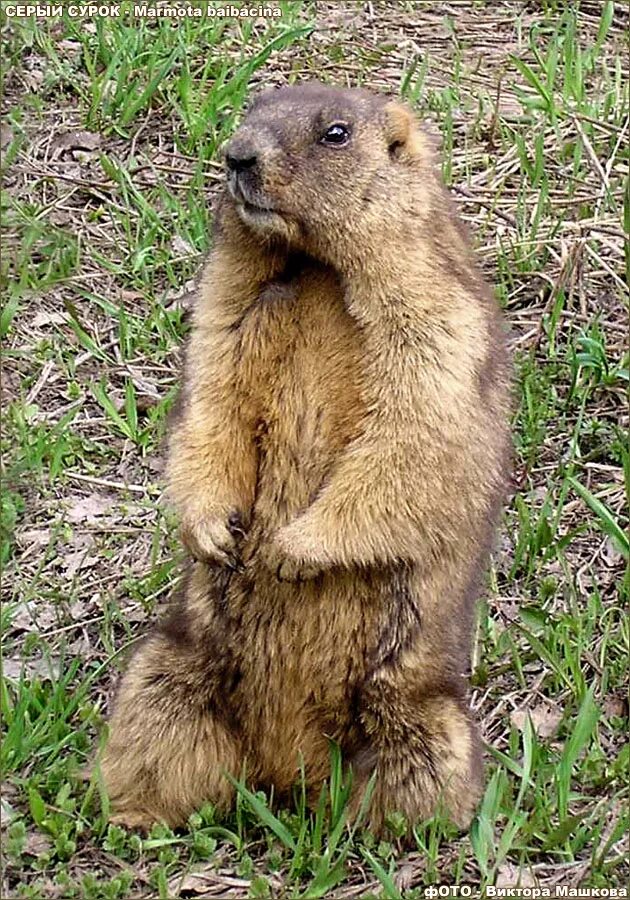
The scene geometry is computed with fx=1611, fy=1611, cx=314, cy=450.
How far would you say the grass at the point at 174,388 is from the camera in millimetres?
4703

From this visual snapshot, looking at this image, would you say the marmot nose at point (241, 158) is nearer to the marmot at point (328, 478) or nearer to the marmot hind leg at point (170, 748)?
the marmot at point (328, 478)

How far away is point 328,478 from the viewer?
15.2 ft

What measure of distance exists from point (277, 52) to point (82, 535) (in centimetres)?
301

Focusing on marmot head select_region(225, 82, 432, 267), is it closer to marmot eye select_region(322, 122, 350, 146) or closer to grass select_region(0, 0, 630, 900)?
marmot eye select_region(322, 122, 350, 146)

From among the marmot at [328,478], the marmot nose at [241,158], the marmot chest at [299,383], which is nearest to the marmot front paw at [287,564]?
the marmot at [328,478]

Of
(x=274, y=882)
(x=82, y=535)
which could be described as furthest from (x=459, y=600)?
(x=82, y=535)

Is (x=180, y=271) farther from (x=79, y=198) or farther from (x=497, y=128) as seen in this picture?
(x=497, y=128)

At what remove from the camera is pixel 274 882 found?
4.58m

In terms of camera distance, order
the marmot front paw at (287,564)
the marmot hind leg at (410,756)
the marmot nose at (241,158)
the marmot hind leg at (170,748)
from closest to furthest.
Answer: the marmot nose at (241,158)
the marmot front paw at (287,564)
the marmot hind leg at (410,756)
the marmot hind leg at (170,748)

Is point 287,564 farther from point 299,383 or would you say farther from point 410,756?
point 410,756

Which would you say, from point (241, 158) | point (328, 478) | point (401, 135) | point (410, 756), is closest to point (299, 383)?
point (328, 478)

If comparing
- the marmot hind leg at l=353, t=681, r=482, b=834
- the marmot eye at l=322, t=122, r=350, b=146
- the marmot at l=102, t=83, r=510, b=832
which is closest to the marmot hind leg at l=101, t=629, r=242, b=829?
the marmot at l=102, t=83, r=510, b=832

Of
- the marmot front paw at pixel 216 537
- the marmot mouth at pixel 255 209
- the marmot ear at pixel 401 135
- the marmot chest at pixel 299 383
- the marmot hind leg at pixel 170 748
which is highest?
the marmot ear at pixel 401 135

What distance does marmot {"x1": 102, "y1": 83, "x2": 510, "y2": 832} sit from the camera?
14.9 feet
